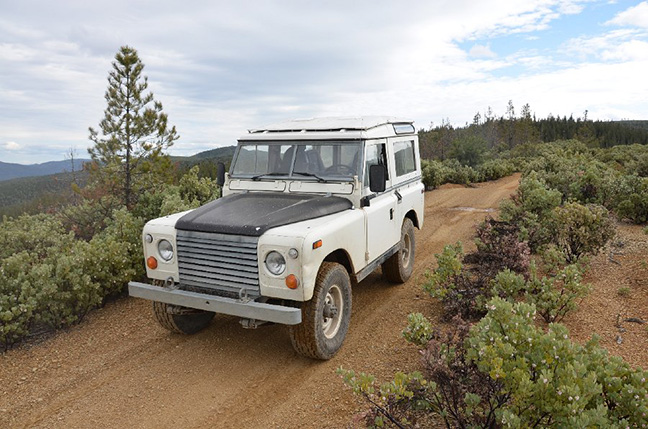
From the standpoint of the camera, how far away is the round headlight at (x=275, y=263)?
4426 mm

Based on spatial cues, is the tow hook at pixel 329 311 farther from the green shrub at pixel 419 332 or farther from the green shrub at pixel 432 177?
the green shrub at pixel 432 177

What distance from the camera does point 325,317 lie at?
5.00 meters

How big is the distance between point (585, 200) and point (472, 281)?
7.19 metres

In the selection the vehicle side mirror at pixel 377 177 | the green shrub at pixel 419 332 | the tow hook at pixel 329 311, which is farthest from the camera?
the vehicle side mirror at pixel 377 177

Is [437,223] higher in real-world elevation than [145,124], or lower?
lower

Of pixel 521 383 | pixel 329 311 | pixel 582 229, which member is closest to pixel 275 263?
pixel 329 311

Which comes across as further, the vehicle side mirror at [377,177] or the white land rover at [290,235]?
the vehicle side mirror at [377,177]

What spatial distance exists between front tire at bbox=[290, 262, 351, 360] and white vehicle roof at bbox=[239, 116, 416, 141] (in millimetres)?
1811

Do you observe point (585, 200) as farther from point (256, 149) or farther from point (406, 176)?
point (256, 149)

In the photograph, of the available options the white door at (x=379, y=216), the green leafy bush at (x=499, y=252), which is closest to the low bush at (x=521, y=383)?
the white door at (x=379, y=216)

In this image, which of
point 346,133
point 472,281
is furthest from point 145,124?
point 472,281

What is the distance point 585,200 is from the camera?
11.7 m

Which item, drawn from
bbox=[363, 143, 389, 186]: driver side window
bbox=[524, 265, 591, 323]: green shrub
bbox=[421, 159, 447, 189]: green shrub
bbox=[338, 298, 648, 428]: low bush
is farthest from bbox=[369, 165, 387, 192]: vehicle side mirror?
bbox=[421, 159, 447, 189]: green shrub

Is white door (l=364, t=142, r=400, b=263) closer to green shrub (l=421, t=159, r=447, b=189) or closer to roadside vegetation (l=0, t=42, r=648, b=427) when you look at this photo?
roadside vegetation (l=0, t=42, r=648, b=427)
